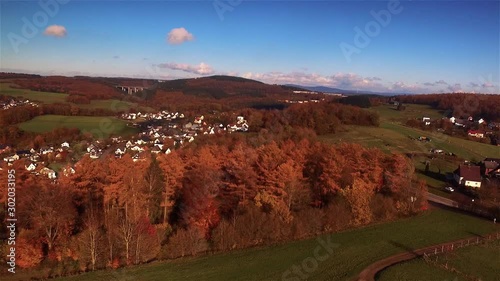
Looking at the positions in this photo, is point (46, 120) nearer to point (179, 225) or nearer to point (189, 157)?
point (189, 157)

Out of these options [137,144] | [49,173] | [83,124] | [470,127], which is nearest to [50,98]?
[83,124]

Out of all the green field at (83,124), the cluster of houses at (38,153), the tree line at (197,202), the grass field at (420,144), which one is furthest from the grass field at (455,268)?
the green field at (83,124)

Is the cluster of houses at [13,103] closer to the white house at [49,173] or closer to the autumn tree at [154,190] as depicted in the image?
the white house at [49,173]

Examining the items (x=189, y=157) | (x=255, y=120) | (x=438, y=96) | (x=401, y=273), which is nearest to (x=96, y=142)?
(x=189, y=157)

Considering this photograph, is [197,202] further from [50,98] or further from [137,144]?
[50,98]

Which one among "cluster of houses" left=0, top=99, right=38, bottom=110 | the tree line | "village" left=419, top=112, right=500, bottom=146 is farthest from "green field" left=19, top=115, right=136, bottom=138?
"village" left=419, top=112, right=500, bottom=146

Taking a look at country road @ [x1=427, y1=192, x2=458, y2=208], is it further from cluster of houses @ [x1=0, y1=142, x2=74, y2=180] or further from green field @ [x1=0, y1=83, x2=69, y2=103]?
green field @ [x1=0, y1=83, x2=69, y2=103]
